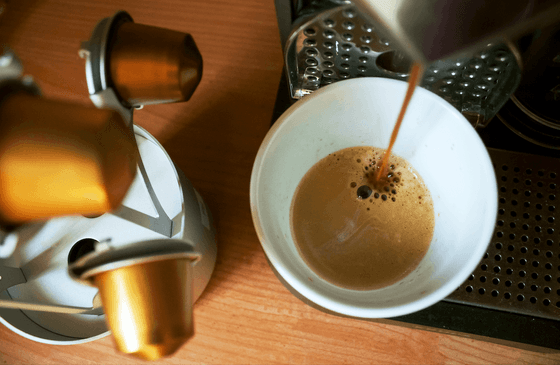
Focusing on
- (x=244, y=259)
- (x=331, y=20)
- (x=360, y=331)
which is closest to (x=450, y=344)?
(x=360, y=331)

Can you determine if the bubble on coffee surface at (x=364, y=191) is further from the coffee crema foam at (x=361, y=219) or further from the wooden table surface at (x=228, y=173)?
the wooden table surface at (x=228, y=173)

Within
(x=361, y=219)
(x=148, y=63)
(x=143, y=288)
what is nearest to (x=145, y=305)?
(x=143, y=288)

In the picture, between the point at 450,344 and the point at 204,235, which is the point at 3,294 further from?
the point at 450,344

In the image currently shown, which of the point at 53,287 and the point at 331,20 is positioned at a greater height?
the point at 331,20

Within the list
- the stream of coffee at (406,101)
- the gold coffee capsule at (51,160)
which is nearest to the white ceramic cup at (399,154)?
the stream of coffee at (406,101)

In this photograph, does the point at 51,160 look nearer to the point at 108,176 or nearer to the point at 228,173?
the point at 108,176

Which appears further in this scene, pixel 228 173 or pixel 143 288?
pixel 228 173
